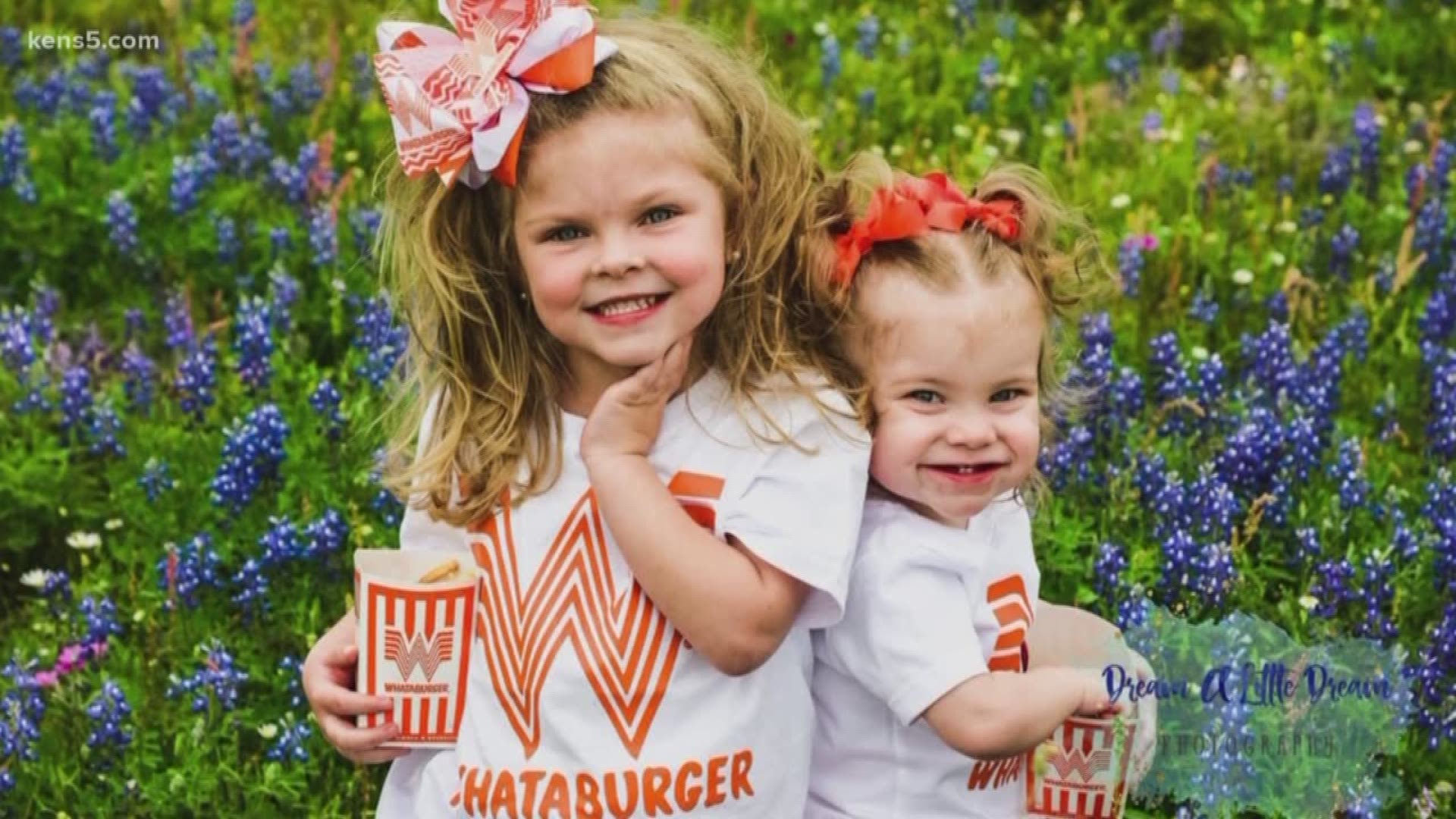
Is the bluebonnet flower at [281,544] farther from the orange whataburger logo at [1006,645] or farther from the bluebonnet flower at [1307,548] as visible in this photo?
the bluebonnet flower at [1307,548]

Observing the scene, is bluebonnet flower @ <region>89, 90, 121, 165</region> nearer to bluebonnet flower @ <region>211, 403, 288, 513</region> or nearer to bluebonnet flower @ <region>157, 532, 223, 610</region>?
bluebonnet flower @ <region>211, 403, 288, 513</region>

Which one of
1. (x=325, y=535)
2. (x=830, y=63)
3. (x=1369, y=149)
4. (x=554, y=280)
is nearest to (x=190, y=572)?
(x=325, y=535)

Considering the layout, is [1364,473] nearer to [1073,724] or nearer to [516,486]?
[1073,724]

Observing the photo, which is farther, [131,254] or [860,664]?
[131,254]

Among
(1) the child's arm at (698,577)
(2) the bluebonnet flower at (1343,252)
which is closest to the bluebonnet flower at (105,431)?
(1) the child's arm at (698,577)

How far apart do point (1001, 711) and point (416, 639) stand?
2.91ft

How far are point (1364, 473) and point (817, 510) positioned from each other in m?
1.98

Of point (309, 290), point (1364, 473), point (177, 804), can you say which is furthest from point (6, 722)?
point (1364, 473)

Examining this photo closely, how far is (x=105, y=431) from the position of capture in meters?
4.75

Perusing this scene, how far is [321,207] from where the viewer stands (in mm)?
5406

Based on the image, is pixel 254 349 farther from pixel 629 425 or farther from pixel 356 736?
pixel 629 425

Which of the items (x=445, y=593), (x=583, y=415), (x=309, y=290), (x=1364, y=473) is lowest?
(x=445, y=593)

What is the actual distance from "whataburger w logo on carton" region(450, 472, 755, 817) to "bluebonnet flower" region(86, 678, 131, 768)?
1.08m

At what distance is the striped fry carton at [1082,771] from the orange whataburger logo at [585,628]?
0.60 meters
